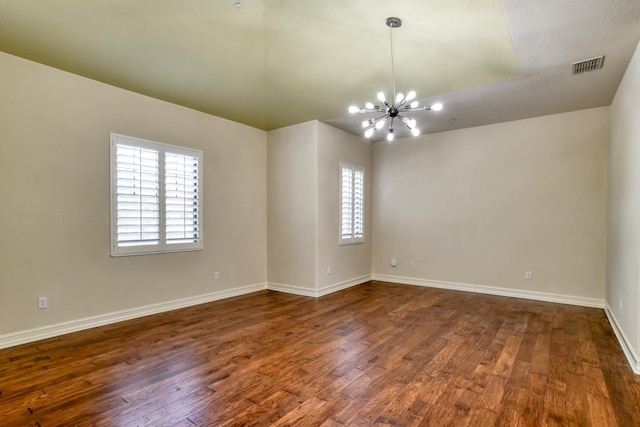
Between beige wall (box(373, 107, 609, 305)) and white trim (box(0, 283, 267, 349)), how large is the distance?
343 cm

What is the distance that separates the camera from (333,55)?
11.3 feet

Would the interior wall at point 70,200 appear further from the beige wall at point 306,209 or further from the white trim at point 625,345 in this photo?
the white trim at point 625,345

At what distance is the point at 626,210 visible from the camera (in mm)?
3430

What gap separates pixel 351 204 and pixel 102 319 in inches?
166

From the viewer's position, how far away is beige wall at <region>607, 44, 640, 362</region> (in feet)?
9.84

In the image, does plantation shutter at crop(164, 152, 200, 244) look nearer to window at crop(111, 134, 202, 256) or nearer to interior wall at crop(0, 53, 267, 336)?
window at crop(111, 134, 202, 256)

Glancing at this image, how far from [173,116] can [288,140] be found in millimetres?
1902

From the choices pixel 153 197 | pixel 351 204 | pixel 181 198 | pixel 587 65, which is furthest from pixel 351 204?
pixel 587 65

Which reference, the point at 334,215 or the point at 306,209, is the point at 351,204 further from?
the point at 306,209

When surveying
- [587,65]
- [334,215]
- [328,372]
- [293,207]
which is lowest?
[328,372]

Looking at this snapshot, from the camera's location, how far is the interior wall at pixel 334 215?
5672 mm

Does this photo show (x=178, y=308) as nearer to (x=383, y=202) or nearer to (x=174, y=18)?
(x=174, y=18)

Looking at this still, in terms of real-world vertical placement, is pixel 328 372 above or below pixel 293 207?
below

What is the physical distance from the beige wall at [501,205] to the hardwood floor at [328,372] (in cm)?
101
